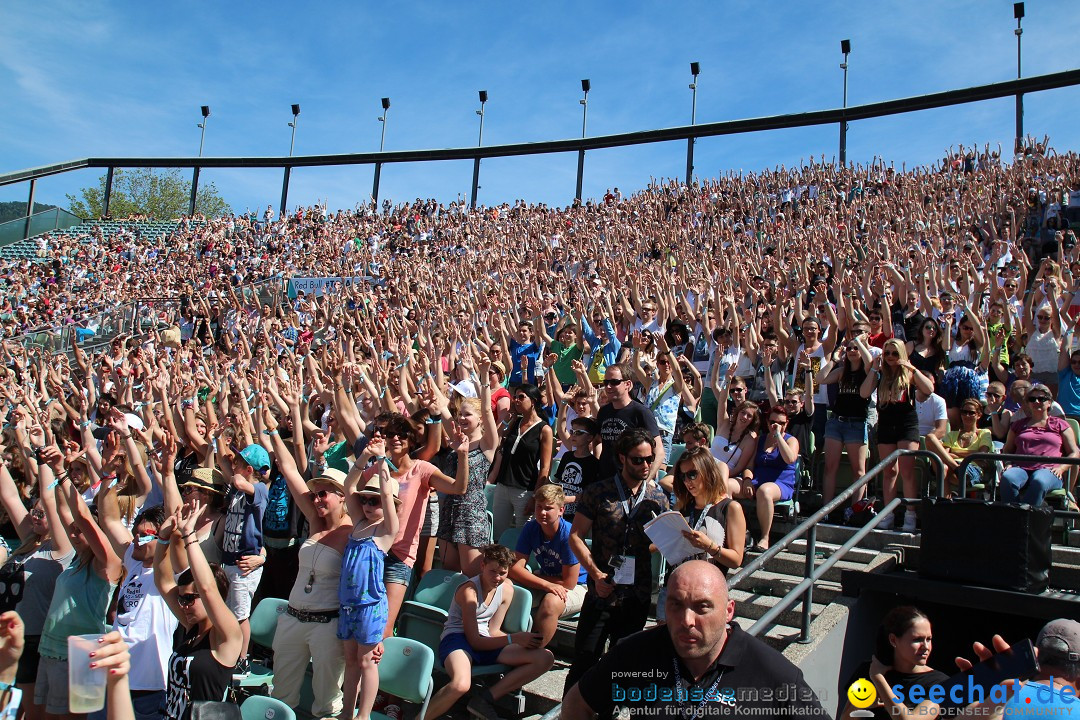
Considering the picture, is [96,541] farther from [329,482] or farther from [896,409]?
[896,409]

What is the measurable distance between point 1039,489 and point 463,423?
166 inches

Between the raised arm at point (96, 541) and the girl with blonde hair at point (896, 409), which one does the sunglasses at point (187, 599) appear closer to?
the raised arm at point (96, 541)

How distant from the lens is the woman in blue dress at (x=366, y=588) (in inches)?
184

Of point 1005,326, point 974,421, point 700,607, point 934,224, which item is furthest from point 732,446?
point 934,224

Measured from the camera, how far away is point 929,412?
23.0 feet

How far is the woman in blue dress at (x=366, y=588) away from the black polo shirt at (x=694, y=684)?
7.01 feet

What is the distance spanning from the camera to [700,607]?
2.66 meters

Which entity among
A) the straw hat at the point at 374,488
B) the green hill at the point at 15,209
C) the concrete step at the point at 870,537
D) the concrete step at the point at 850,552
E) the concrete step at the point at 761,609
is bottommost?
the concrete step at the point at 761,609

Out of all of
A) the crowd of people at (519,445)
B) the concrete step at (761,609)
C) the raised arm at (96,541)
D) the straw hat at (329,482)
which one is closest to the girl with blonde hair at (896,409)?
the crowd of people at (519,445)

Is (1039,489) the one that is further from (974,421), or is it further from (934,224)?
(934,224)

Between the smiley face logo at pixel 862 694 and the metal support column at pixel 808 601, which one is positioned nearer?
the smiley face logo at pixel 862 694

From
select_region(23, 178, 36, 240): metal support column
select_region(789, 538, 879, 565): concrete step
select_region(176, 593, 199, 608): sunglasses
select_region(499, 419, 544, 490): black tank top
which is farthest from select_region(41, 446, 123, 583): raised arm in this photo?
select_region(23, 178, 36, 240): metal support column

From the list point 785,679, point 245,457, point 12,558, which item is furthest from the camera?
point 245,457

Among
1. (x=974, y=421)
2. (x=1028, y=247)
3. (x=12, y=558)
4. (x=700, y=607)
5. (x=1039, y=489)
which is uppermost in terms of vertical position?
(x=1028, y=247)
